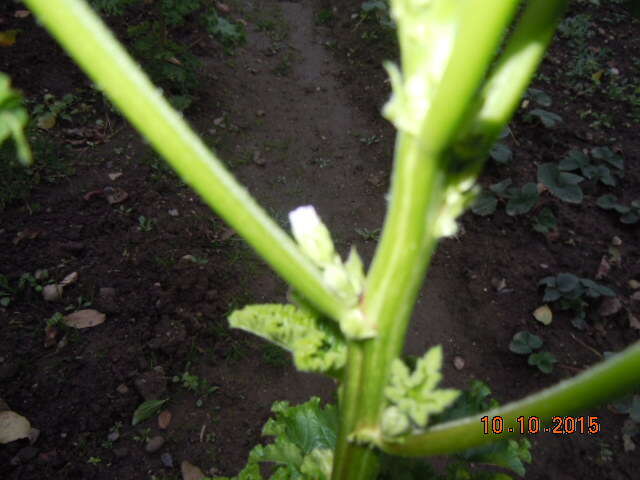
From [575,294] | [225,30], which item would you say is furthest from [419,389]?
[225,30]

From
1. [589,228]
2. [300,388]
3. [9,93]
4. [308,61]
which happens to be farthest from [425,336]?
[308,61]

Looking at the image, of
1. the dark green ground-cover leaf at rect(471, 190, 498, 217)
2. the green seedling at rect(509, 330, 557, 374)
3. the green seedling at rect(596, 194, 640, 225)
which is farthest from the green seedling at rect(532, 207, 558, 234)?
the green seedling at rect(509, 330, 557, 374)

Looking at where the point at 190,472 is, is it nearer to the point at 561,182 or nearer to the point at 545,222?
the point at 545,222

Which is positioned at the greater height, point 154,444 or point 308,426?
point 308,426

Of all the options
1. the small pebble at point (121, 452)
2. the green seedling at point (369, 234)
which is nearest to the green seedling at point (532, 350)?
the green seedling at point (369, 234)

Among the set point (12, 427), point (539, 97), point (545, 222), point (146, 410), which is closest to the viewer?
point (12, 427)

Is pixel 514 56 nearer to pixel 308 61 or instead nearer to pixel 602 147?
pixel 602 147

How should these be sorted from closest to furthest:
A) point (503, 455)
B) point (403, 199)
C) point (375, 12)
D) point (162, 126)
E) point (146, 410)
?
point (162, 126), point (403, 199), point (503, 455), point (146, 410), point (375, 12)
